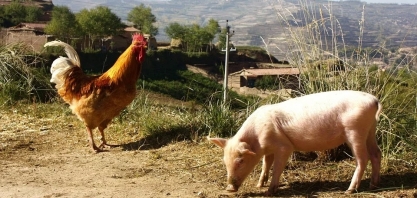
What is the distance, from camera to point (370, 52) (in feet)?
17.6

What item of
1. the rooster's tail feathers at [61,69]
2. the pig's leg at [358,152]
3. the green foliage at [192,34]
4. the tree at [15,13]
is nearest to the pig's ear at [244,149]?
the pig's leg at [358,152]

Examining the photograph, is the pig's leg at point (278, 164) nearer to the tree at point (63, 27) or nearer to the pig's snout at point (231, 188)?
the pig's snout at point (231, 188)

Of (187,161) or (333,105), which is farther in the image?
(187,161)

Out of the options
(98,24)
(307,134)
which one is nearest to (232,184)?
(307,134)

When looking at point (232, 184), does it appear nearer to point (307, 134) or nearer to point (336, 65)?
point (307, 134)

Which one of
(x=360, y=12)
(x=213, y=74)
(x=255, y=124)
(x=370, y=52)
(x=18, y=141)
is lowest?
(x=213, y=74)

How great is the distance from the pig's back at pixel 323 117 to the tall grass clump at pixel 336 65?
46.5 inches

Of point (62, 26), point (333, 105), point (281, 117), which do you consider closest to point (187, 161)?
point (281, 117)

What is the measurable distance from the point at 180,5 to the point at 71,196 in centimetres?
12674

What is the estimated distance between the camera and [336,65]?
5.30 m

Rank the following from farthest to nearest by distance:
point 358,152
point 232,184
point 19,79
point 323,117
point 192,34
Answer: point 192,34, point 19,79, point 232,184, point 323,117, point 358,152

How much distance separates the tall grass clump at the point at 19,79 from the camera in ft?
27.5

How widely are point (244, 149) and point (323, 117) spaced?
672 millimetres

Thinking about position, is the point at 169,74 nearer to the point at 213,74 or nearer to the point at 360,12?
the point at 213,74
